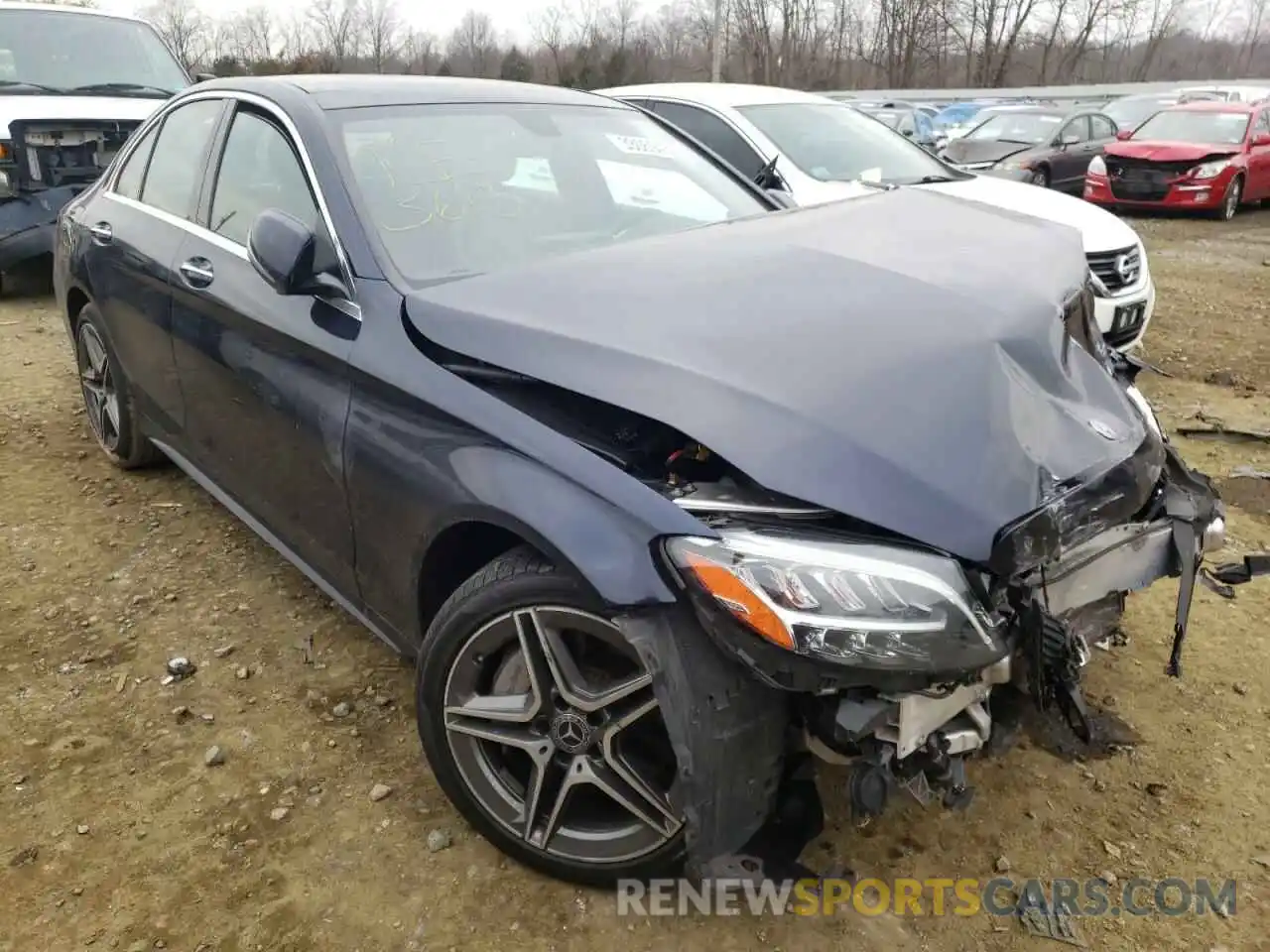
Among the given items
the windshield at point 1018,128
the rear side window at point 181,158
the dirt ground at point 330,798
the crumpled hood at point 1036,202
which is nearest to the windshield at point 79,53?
the rear side window at point 181,158

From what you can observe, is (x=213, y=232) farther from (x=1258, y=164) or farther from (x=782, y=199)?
(x=1258, y=164)

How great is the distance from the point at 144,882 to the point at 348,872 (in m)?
0.46

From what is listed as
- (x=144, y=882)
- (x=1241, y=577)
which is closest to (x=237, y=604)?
(x=144, y=882)

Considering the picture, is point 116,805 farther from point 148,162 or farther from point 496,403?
point 148,162

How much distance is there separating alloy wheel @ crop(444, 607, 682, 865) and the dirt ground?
0.18 m

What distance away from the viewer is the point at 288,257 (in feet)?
7.79

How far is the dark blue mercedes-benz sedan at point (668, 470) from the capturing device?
69.7 inches

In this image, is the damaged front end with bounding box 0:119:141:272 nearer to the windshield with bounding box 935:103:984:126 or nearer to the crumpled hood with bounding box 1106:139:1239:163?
the crumpled hood with bounding box 1106:139:1239:163

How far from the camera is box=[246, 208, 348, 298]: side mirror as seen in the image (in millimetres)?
2379

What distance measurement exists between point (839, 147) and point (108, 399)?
4.76 meters

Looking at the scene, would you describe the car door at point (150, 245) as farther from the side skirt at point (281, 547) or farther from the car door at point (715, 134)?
the car door at point (715, 134)

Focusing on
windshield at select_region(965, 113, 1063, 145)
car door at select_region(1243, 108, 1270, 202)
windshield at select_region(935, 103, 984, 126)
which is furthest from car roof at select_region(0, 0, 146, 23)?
windshield at select_region(935, 103, 984, 126)

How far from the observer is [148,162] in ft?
12.6

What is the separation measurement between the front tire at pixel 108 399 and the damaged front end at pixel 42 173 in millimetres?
Result: 3122
